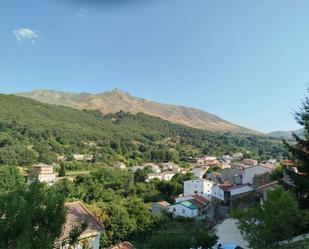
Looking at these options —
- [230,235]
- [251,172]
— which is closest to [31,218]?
[230,235]

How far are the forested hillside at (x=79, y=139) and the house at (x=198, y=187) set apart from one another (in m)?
41.9

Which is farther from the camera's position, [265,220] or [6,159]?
[6,159]

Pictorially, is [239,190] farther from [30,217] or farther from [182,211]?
[30,217]

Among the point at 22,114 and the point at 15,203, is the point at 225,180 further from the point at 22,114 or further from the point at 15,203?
the point at 22,114

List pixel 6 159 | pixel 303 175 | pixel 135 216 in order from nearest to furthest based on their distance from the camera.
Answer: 1. pixel 303 175
2. pixel 135 216
3. pixel 6 159

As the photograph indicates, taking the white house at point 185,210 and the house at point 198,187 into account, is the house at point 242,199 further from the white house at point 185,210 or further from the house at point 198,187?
the house at point 198,187

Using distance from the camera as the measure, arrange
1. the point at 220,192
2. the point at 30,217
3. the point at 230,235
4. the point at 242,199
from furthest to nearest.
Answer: the point at 220,192, the point at 242,199, the point at 230,235, the point at 30,217

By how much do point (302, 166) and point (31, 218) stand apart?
464 inches

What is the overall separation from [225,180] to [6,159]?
185 feet

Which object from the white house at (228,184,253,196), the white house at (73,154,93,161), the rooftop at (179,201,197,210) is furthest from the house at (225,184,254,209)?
the white house at (73,154,93,161)

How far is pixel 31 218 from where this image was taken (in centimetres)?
693

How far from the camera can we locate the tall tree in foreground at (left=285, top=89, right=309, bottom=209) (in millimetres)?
13938

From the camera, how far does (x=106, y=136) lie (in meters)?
140

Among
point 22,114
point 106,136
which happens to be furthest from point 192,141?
point 22,114
